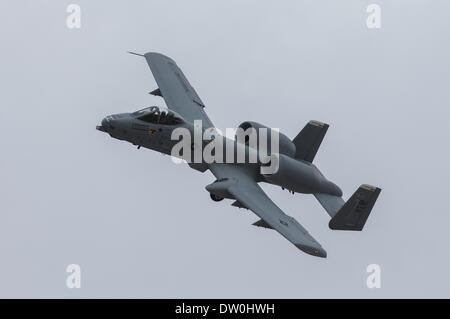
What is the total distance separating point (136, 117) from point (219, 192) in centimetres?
637

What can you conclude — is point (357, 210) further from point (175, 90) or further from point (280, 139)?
point (175, 90)

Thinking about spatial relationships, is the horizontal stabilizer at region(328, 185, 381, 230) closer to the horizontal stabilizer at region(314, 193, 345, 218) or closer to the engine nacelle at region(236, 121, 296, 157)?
the horizontal stabilizer at region(314, 193, 345, 218)

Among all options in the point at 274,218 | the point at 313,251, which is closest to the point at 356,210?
the point at 313,251

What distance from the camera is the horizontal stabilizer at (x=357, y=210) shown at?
154ft

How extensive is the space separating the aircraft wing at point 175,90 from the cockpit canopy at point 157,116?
287 cm

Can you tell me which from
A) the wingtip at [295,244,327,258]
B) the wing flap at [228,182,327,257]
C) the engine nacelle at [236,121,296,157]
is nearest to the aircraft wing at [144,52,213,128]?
the engine nacelle at [236,121,296,157]

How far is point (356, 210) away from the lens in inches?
1865

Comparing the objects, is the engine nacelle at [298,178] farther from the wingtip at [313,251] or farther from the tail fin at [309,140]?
the wingtip at [313,251]

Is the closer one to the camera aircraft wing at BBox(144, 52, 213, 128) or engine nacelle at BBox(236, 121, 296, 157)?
engine nacelle at BBox(236, 121, 296, 157)

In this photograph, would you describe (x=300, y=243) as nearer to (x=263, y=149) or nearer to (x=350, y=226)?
(x=350, y=226)

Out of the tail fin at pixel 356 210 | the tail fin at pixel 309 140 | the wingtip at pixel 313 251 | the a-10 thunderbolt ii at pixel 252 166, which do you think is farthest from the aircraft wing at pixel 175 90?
the wingtip at pixel 313 251

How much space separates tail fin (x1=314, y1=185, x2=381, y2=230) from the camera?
4703cm

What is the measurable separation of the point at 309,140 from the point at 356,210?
327 inches

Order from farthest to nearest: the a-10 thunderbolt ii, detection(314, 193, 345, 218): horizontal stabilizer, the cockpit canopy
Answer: detection(314, 193, 345, 218): horizontal stabilizer
the cockpit canopy
the a-10 thunderbolt ii
